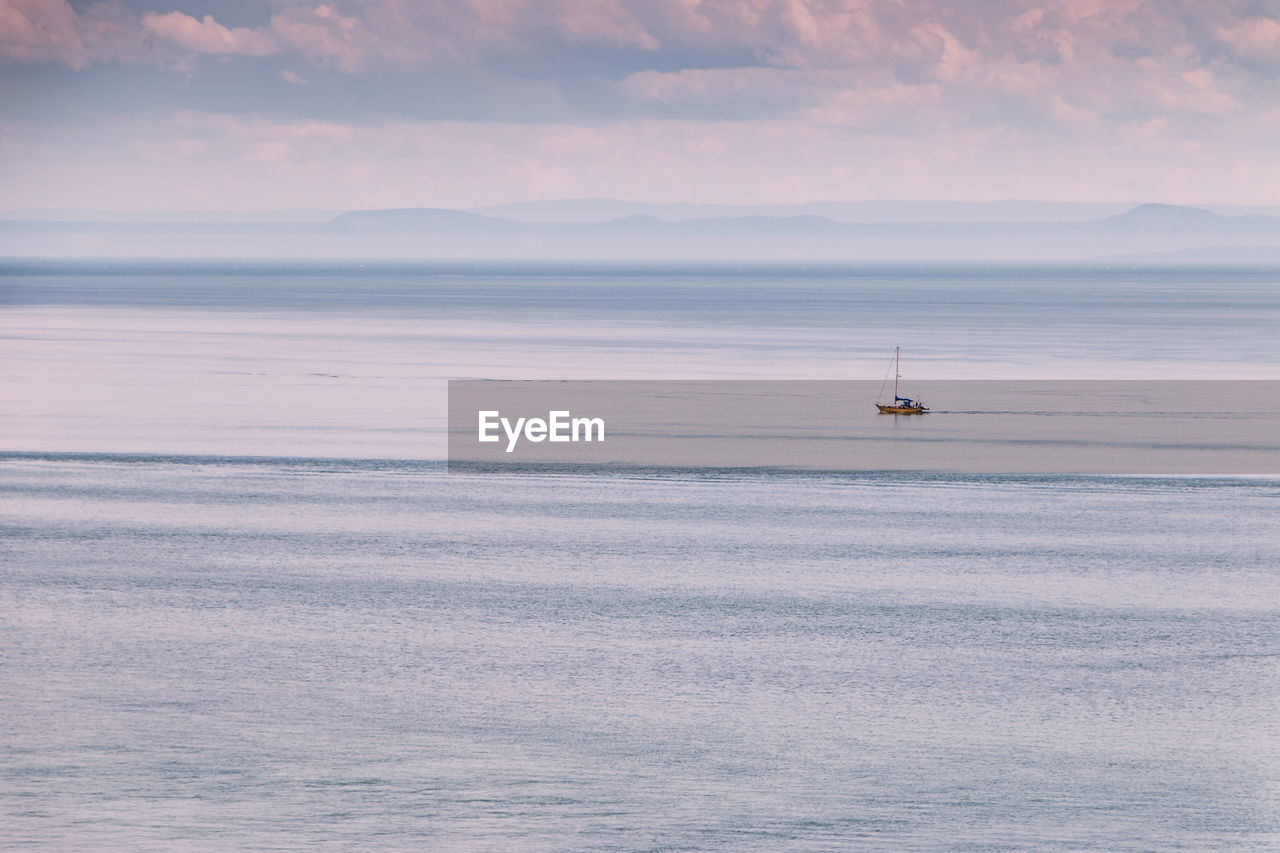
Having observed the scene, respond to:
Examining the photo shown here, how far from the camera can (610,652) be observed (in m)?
29.4

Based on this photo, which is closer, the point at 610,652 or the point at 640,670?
the point at 640,670

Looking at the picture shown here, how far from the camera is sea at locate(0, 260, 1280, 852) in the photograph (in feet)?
71.1

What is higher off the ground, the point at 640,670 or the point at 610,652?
the point at 610,652

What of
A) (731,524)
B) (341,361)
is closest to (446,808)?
(731,524)

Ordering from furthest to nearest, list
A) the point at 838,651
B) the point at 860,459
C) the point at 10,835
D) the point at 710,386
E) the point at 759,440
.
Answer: the point at 710,386 → the point at 759,440 → the point at 860,459 → the point at 838,651 → the point at 10,835

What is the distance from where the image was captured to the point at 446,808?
2167cm

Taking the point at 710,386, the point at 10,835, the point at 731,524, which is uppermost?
the point at 710,386

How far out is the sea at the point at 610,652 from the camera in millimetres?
21656

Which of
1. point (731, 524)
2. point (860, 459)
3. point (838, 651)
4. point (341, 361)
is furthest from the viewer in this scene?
point (341, 361)

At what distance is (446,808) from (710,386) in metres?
54.9

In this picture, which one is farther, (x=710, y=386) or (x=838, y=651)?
(x=710, y=386)

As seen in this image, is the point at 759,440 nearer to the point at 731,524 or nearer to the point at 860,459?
the point at 860,459

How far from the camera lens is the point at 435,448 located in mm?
55812

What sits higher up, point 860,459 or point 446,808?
point 860,459
